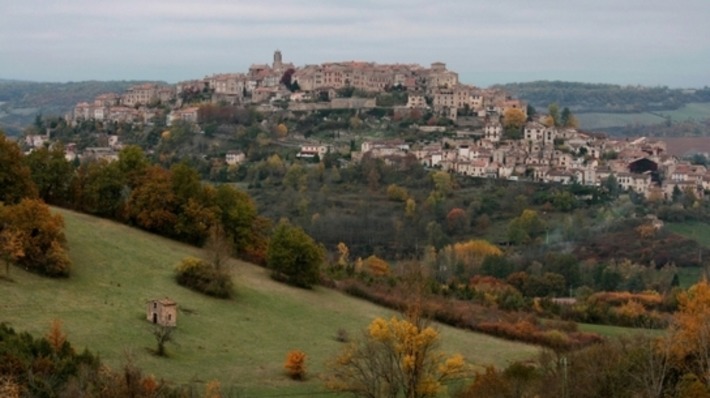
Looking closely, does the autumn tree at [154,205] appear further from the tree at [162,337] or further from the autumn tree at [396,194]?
the autumn tree at [396,194]

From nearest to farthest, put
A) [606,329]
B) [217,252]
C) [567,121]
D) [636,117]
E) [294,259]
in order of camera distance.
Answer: [217,252] → [294,259] → [606,329] → [567,121] → [636,117]

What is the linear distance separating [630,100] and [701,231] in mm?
108389

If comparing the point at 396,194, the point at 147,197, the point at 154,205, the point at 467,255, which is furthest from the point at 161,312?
the point at 396,194

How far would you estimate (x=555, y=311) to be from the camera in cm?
3928

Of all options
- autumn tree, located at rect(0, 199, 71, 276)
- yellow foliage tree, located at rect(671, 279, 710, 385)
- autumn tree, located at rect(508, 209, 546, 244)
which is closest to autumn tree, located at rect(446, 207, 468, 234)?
autumn tree, located at rect(508, 209, 546, 244)

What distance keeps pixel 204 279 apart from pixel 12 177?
25.1 ft

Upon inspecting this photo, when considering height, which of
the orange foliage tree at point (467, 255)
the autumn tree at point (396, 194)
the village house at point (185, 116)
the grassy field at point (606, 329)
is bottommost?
the orange foliage tree at point (467, 255)

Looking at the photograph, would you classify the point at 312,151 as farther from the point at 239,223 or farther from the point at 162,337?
the point at 162,337

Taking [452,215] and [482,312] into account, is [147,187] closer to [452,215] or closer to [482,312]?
[482,312]

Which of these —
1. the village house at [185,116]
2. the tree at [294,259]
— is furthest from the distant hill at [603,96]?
the tree at [294,259]

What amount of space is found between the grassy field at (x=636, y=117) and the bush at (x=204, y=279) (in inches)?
4474

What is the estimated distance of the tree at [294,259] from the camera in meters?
36.1

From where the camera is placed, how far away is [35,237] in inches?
1158

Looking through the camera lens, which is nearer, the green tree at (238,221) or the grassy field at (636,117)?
the green tree at (238,221)
